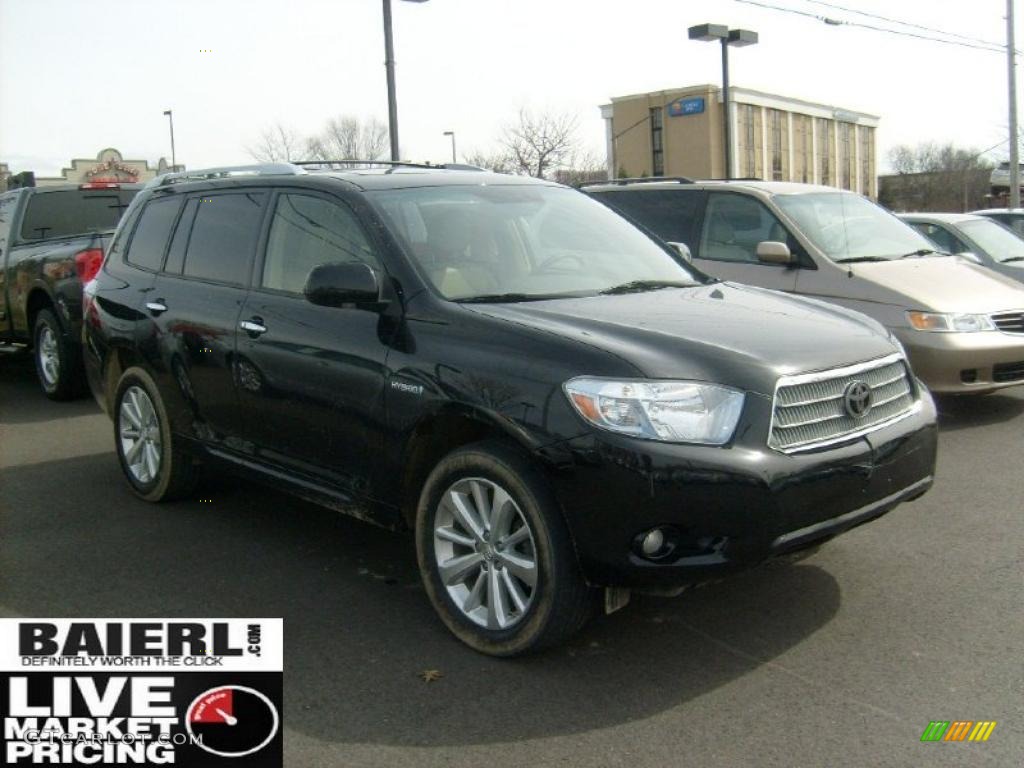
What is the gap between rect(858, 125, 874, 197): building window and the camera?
102 metres

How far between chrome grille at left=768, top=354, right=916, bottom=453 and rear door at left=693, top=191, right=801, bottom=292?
14.1 feet

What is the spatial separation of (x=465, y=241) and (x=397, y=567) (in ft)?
5.07

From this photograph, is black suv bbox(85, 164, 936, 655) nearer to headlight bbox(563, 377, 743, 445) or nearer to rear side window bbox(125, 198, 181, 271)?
headlight bbox(563, 377, 743, 445)

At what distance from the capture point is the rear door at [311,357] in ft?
14.9

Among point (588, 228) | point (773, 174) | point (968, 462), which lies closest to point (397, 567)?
point (588, 228)

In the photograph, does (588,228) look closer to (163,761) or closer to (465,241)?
(465,241)

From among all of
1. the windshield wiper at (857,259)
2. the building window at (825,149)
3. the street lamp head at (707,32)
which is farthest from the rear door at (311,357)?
the building window at (825,149)

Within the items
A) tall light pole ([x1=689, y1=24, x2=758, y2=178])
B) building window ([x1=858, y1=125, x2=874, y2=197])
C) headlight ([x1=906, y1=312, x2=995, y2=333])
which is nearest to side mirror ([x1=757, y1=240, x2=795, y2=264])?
headlight ([x1=906, y1=312, x2=995, y2=333])

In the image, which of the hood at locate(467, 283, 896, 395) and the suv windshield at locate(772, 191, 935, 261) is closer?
the hood at locate(467, 283, 896, 395)

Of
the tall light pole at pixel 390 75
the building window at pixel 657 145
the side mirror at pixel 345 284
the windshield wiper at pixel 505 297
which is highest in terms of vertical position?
the building window at pixel 657 145

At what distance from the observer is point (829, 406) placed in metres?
4.00

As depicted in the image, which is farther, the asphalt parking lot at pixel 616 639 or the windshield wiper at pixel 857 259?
the windshield wiper at pixel 857 259

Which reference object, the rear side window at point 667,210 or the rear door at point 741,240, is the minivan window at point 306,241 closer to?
the rear side window at point 667,210

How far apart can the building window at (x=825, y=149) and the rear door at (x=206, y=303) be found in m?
95.4
